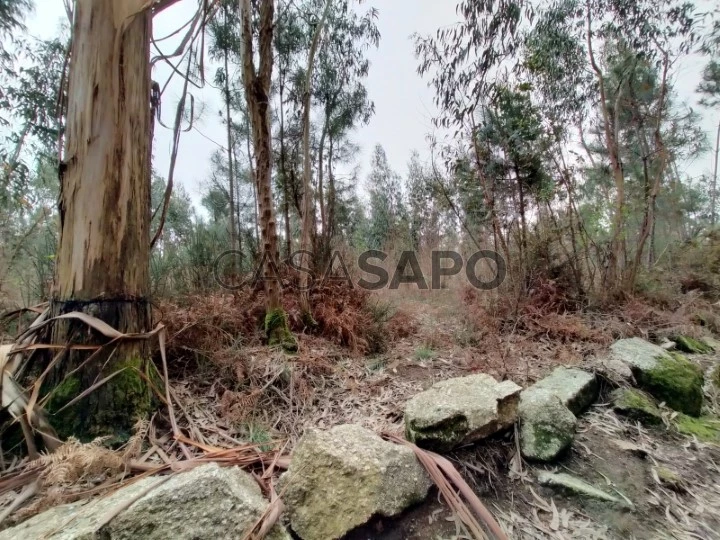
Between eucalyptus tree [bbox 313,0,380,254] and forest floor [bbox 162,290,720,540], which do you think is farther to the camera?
eucalyptus tree [bbox 313,0,380,254]

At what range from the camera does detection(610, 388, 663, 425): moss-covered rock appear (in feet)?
5.18

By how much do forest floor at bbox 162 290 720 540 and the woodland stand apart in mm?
21

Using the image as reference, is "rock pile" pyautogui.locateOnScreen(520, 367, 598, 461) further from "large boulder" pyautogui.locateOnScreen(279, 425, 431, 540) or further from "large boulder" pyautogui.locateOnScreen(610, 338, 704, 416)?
"large boulder" pyautogui.locateOnScreen(610, 338, 704, 416)

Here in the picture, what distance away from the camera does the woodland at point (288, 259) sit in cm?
109

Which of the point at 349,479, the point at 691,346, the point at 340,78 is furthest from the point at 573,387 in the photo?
the point at 340,78

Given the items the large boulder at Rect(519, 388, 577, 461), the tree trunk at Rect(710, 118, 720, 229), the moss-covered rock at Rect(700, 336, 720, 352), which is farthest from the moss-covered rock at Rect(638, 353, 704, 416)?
the tree trunk at Rect(710, 118, 720, 229)

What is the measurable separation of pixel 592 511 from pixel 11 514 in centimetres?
173

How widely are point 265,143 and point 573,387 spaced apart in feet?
8.99

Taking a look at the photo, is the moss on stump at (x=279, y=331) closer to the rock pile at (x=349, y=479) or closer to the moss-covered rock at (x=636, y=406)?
the rock pile at (x=349, y=479)

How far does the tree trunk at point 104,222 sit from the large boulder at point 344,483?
0.70 meters

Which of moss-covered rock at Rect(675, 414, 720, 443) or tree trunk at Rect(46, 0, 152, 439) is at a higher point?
tree trunk at Rect(46, 0, 152, 439)

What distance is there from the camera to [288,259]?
3613 millimetres

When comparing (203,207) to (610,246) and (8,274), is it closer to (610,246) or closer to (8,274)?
(8,274)

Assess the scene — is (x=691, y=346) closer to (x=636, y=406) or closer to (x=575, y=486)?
(x=636, y=406)
